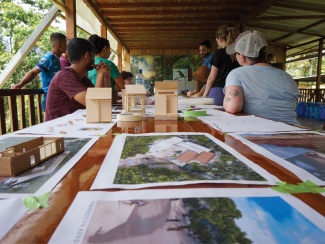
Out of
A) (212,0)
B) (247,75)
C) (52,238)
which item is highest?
(212,0)

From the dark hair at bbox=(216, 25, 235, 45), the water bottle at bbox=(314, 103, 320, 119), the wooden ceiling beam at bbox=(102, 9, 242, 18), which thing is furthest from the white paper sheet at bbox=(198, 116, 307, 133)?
the water bottle at bbox=(314, 103, 320, 119)

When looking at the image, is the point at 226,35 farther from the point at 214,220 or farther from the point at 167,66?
the point at 167,66

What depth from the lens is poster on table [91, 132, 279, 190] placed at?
51cm

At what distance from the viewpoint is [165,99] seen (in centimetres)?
139

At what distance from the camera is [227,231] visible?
1.11 ft

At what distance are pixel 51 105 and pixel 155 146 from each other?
4.32ft

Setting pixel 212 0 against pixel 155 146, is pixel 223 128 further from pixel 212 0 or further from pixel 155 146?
pixel 212 0

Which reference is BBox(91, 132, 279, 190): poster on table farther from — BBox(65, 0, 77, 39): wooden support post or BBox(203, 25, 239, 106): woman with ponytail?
BBox(65, 0, 77, 39): wooden support post

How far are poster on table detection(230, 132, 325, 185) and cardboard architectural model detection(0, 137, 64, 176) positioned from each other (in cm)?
55

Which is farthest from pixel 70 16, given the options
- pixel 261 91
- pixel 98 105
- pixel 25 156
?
pixel 25 156

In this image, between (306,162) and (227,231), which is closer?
(227,231)

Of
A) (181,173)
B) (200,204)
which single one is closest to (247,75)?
(181,173)

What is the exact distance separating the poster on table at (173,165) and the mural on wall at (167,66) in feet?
33.0

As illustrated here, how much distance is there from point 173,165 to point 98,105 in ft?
2.52
